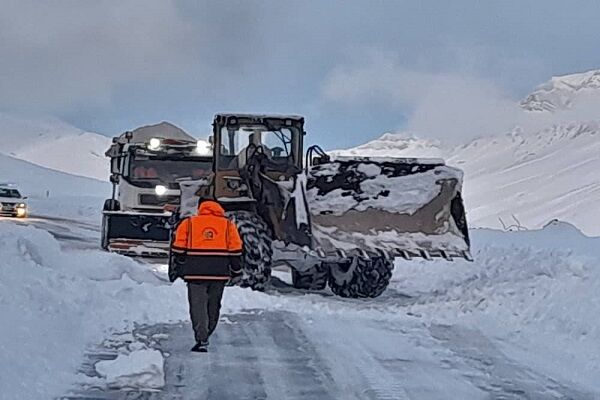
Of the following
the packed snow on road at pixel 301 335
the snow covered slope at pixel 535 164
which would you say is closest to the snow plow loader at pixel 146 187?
the packed snow on road at pixel 301 335

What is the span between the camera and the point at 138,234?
19.0 metres

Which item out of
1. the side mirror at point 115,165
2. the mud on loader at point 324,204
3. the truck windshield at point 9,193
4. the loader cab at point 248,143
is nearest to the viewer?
the mud on loader at point 324,204

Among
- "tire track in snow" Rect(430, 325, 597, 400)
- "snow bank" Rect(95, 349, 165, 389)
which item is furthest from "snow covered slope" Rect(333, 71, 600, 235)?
"snow bank" Rect(95, 349, 165, 389)

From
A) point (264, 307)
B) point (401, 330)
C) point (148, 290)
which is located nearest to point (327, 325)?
point (401, 330)

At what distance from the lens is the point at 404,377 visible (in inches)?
317

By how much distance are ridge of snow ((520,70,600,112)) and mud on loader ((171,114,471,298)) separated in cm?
8451

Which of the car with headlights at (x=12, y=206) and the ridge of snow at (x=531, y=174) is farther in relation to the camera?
the ridge of snow at (x=531, y=174)

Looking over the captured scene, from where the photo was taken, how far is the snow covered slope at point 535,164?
125 feet

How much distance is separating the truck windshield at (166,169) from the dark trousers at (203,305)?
34.2 ft

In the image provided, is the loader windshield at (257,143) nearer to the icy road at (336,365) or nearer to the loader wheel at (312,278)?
the loader wheel at (312,278)

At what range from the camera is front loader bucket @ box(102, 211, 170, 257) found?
1870cm

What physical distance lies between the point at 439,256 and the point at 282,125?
3449mm

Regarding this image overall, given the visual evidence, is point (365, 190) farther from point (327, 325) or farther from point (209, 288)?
point (209, 288)

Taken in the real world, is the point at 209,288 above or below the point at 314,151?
below
